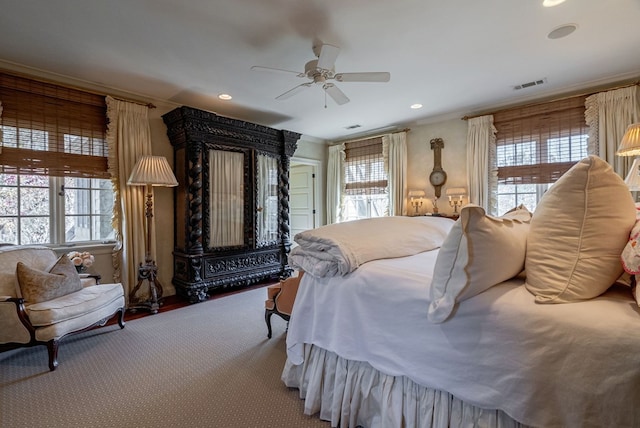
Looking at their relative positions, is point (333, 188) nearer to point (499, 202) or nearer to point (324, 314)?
point (499, 202)

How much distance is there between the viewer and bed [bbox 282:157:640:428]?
920 mm

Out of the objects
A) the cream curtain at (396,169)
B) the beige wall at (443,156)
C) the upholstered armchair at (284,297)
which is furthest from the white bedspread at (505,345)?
the cream curtain at (396,169)

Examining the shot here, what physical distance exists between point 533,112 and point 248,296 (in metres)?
4.65

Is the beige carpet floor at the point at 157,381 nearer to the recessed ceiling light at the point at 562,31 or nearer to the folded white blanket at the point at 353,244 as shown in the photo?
the folded white blanket at the point at 353,244

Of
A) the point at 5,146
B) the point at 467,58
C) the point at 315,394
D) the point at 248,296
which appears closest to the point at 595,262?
the point at 315,394

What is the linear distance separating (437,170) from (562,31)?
99.8 inches

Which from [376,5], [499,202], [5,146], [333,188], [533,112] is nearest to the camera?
[376,5]

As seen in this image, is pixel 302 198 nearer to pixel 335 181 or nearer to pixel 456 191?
pixel 335 181

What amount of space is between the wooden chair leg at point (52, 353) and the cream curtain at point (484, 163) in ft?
16.6

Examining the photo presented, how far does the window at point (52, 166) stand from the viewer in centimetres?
306

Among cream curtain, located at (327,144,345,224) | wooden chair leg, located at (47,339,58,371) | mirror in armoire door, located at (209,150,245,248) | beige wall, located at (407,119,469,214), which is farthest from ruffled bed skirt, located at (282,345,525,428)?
cream curtain, located at (327,144,345,224)

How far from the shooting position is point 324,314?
1665 millimetres

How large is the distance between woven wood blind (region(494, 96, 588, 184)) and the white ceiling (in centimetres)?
24

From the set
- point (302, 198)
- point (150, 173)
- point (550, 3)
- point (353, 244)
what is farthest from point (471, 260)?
point (302, 198)
